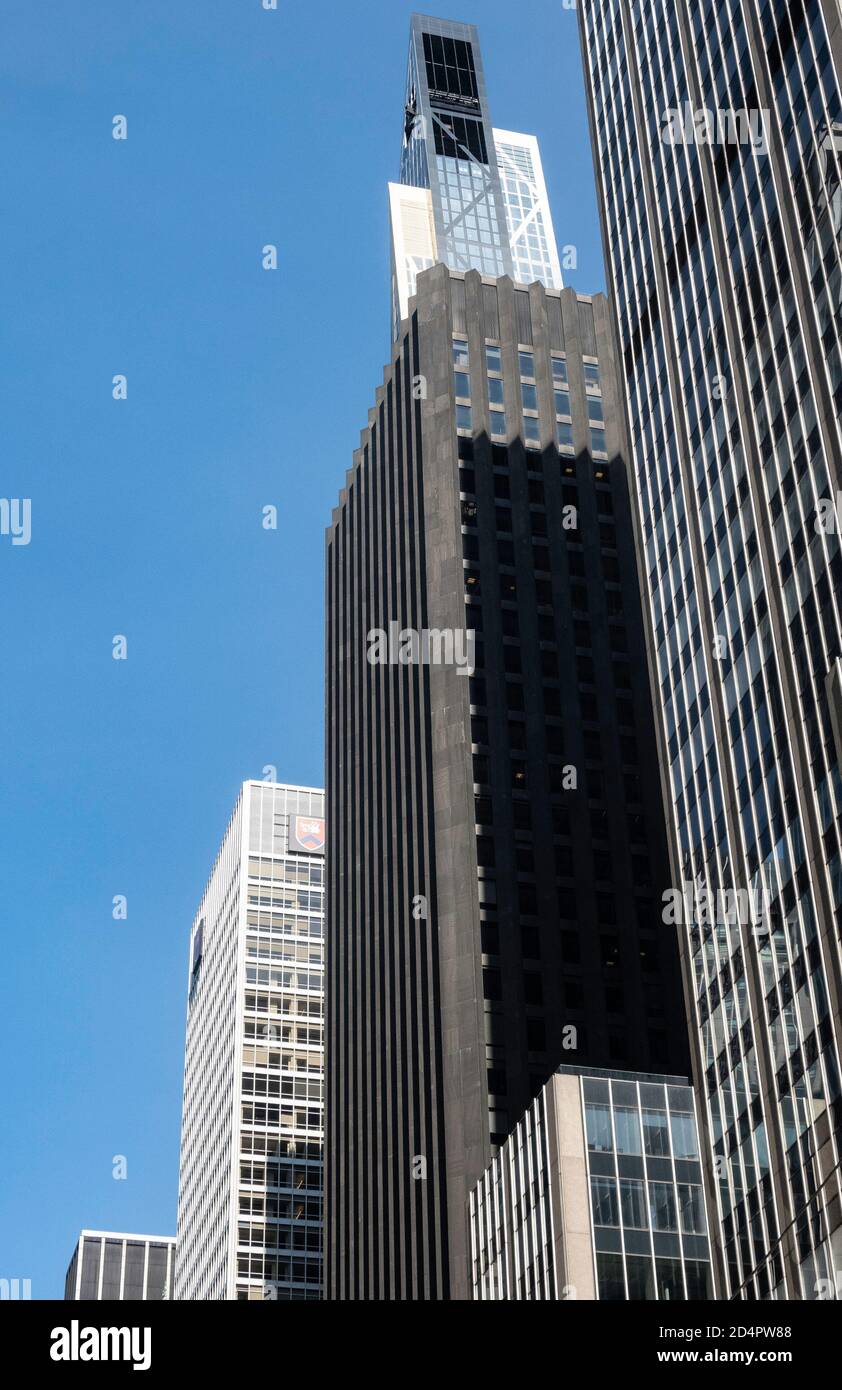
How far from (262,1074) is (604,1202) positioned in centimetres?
8826

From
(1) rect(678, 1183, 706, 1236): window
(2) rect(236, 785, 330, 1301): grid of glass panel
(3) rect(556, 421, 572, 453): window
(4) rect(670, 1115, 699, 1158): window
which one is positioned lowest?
(1) rect(678, 1183, 706, 1236): window

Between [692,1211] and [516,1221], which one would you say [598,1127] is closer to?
[692,1211]

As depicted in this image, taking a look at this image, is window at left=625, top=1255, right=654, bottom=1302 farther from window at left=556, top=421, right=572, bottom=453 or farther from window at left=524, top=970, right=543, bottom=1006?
window at left=556, top=421, right=572, bottom=453

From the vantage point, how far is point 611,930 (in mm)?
122750

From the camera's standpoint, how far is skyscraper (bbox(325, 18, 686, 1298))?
383 ft

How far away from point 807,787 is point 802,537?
422 inches

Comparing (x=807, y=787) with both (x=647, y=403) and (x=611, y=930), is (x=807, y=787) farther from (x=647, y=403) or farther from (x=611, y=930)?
(x=611, y=930)

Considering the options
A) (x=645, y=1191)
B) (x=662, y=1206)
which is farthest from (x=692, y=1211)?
(x=645, y=1191)

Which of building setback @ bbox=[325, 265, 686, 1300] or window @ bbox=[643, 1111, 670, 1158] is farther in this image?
building setback @ bbox=[325, 265, 686, 1300]

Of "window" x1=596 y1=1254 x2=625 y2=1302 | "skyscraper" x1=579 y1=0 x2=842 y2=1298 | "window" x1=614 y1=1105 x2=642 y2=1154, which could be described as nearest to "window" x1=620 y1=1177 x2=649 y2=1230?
"window" x1=614 y1=1105 x2=642 y2=1154

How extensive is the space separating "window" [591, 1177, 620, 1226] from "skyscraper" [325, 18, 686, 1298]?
58.3 ft

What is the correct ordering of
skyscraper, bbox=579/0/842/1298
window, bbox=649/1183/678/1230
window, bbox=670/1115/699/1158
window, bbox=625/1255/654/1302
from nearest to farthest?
skyscraper, bbox=579/0/842/1298, window, bbox=625/1255/654/1302, window, bbox=649/1183/678/1230, window, bbox=670/1115/699/1158

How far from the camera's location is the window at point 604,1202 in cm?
8950
